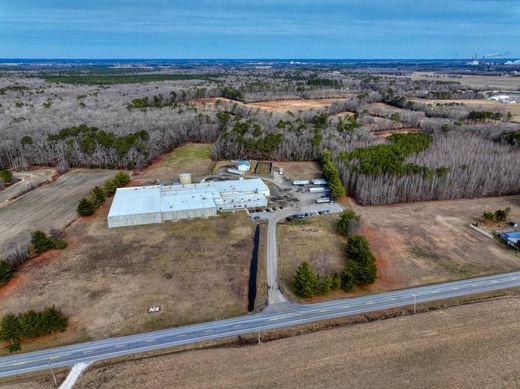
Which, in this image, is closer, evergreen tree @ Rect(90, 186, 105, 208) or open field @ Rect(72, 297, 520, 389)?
open field @ Rect(72, 297, 520, 389)

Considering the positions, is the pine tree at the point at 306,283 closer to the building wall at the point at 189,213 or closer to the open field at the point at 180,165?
the building wall at the point at 189,213

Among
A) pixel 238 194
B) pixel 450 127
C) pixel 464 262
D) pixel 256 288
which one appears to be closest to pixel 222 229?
pixel 238 194

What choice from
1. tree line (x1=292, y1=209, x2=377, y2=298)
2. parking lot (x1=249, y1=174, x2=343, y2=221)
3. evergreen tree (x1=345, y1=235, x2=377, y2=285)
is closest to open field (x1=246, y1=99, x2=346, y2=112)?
parking lot (x1=249, y1=174, x2=343, y2=221)

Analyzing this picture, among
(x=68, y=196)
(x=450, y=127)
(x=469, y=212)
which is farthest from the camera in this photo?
(x=450, y=127)

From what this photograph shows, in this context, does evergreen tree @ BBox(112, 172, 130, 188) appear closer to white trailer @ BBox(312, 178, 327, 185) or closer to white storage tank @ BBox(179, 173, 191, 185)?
white storage tank @ BBox(179, 173, 191, 185)

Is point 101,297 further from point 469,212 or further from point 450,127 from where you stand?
point 450,127

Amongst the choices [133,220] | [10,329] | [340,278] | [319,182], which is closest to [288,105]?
[319,182]
